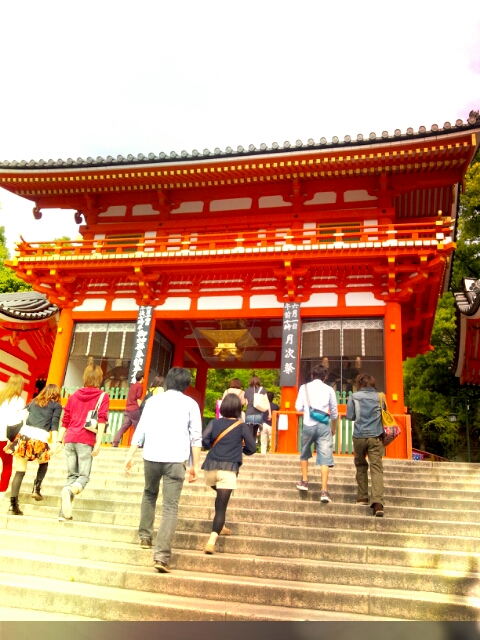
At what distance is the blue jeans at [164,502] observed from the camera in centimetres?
450

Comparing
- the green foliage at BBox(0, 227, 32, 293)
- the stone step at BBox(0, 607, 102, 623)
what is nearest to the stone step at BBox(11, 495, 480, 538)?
the stone step at BBox(0, 607, 102, 623)

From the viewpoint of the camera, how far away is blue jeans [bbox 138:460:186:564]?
4.50 meters

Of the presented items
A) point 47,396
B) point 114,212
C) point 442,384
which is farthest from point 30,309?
point 442,384

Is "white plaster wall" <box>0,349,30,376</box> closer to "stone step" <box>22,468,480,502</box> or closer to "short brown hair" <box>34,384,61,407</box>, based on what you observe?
"stone step" <box>22,468,480,502</box>

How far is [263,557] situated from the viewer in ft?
16.4

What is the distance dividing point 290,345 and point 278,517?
6.52 metres

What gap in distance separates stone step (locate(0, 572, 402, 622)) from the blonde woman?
7.62ft

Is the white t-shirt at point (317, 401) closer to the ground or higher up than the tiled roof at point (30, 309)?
closer to the ground

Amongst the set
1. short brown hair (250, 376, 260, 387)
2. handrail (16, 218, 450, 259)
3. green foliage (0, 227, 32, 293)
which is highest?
green foliage (0, 227, 32, 293)

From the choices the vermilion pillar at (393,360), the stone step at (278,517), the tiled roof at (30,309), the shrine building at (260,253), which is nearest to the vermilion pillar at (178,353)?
the shrine building at (260,253)

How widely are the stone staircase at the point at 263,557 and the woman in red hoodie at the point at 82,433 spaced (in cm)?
49

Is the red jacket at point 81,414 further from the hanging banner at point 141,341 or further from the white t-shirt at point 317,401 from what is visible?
the hanging banner at point 141,341

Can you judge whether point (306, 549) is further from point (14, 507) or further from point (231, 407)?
point (14, 507)

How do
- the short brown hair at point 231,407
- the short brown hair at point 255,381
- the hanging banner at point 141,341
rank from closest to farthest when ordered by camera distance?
1. the short brown hair at point 231,407
2. the short brown hair at point 255,381
3. the hanging banner at point 141,341
